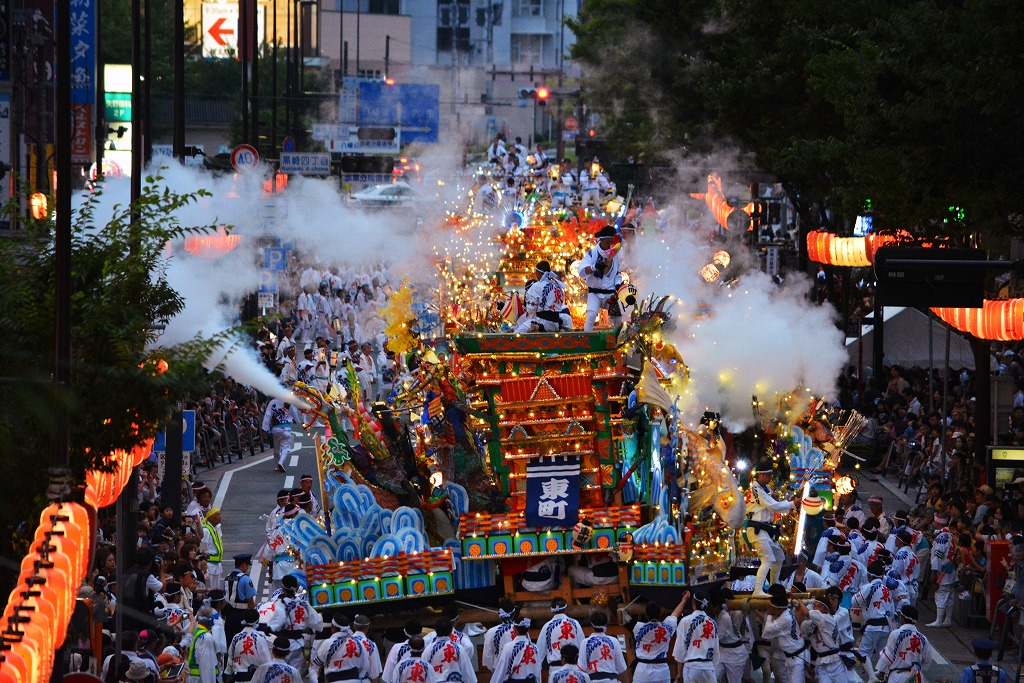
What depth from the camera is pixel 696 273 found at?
2347 cm

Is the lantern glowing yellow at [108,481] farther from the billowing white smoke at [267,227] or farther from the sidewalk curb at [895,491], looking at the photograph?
the sidewalk curb at [895,491]

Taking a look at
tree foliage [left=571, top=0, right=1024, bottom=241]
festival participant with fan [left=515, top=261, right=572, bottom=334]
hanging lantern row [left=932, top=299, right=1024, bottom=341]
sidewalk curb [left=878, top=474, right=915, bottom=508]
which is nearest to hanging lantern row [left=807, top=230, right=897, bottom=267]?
tree foliage [left=571, top=0, right=1024, bottom=241]

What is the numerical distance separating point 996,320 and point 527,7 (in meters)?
71.9

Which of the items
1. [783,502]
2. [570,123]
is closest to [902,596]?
[783,502]

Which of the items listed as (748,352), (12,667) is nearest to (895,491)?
(748,352)

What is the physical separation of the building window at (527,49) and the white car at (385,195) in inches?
1517

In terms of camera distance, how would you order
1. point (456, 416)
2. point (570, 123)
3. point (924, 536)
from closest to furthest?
1. point (456, 416)
2. point (924, 536)
3. point (570, 123)

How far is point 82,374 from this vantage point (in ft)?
39.9

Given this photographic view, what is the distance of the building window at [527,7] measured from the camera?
8831 cm

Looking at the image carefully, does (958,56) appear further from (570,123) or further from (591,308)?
(570,123)

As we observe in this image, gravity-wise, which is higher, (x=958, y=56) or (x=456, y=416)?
(x=958, y=56)

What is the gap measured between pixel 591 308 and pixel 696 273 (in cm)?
576

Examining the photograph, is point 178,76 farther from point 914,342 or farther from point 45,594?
point 45,594

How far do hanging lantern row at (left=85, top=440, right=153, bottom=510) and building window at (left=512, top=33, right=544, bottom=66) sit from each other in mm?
75791
